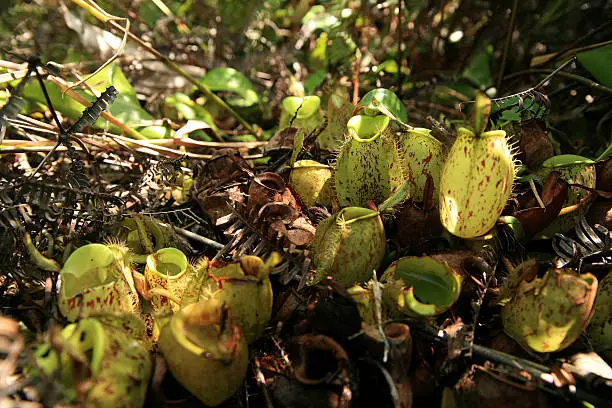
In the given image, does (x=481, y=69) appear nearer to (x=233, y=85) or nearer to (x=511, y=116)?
(x=511, y=116)

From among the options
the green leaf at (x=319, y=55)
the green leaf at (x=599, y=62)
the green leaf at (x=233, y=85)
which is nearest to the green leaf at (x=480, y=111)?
the green leaf at (x=599, y=62)

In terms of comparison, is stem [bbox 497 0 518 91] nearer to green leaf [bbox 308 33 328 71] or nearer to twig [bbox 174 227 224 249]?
green leaf [bbox 308 33 328 71]

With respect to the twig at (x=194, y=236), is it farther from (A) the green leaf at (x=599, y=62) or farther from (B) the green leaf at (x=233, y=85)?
(A) the green leaf at (x=599, y=62)

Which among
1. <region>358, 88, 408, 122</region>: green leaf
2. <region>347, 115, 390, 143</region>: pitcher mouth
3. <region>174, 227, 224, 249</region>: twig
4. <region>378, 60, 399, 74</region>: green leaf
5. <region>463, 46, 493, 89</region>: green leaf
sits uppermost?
<region>347, 115, 390, 143</region>: pitcher mouth

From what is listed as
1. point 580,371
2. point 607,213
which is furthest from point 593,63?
point 580,371

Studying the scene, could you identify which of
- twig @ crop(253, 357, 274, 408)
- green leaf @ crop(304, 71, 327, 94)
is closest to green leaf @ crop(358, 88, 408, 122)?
green leaf @ crop(304, 71, 327, 94)

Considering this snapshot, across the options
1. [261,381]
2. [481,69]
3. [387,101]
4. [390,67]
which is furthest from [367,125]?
[481,69]

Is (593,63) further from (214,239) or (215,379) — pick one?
(215,379)
